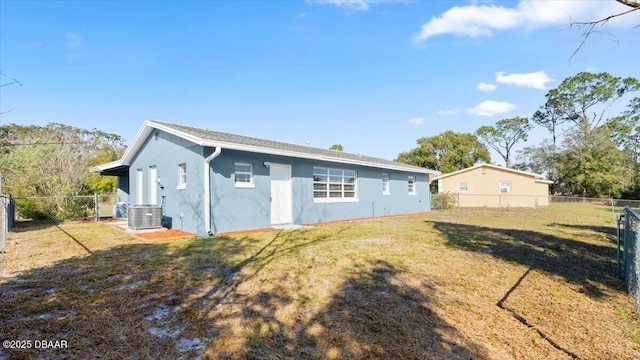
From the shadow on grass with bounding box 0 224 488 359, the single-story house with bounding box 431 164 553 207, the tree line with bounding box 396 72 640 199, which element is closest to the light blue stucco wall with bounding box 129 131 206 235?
the shadow on grass with bounding box 0 224 488 359

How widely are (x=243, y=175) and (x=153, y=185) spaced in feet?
16.6

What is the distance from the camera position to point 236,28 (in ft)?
43.2

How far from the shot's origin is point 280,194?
11305 millimetres

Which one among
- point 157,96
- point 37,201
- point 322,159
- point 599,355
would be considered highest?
point 157,96

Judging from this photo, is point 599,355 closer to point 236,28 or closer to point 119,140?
point 236,28

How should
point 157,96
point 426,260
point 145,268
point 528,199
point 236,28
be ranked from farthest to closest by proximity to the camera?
point 528,199 → point 157,96 → point 236,28 → point 426,260 → point 145,268

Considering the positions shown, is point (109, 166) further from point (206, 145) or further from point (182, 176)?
point (206, 145)

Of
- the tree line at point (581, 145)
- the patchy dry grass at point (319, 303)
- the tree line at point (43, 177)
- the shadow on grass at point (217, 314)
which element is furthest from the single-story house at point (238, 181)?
the tree line at point (581, 145)

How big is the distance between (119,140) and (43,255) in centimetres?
4315

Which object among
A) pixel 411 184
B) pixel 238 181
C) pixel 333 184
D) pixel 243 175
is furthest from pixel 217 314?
pixel 411 184

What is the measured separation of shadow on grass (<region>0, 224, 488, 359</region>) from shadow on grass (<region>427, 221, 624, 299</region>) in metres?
2.84

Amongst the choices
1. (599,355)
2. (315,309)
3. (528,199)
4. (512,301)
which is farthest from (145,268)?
(528,199)

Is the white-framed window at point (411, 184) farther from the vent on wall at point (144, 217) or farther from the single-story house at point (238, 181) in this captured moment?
the vent on wall at point (144, 217)

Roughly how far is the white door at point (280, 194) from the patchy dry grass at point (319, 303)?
4.05 meters
